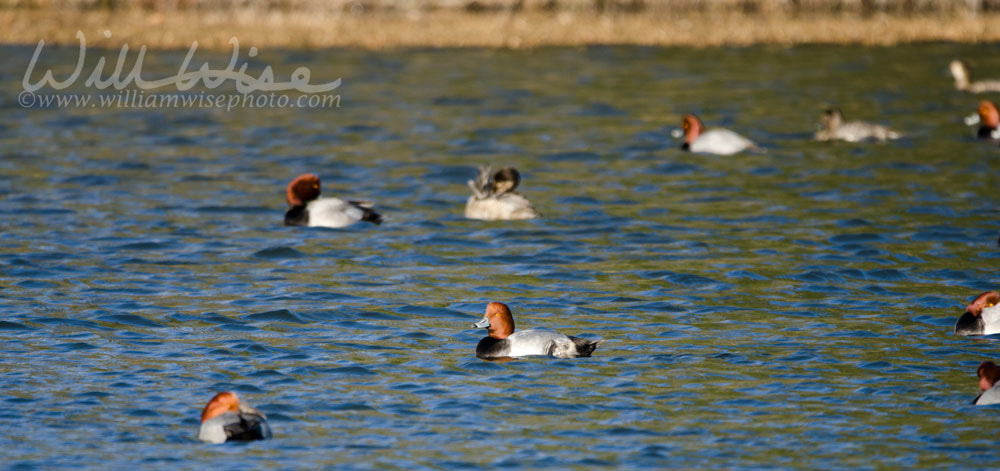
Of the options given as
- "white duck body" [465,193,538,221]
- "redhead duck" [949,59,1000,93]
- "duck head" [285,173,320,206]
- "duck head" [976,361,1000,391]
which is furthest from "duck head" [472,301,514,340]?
"redhead duck" [949,59,1000,93]

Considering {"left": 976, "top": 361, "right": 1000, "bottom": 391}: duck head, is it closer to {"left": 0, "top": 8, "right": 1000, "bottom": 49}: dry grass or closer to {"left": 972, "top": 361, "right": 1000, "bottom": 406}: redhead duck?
{"left": 972, "top": 361, "right": 1000, "bottom": 406}: redhead duck

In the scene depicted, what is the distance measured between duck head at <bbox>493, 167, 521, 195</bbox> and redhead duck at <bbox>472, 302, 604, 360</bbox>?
25.6 feet

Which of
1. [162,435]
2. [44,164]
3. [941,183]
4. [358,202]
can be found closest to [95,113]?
[44,164]

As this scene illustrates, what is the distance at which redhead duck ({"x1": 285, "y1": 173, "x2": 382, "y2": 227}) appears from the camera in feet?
72.2

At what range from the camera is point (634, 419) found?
41.3 ft

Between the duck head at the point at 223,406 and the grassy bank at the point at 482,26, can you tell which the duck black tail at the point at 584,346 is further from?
the grassy bank at the point at 482,26

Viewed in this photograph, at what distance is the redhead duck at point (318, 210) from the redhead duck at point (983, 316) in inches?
389

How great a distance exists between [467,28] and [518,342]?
28576 millimetres

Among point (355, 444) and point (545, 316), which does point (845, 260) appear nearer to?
point (545, 316)

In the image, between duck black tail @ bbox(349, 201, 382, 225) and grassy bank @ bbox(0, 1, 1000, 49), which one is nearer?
duck black tail @ bbox(349, 201, 382, 225)

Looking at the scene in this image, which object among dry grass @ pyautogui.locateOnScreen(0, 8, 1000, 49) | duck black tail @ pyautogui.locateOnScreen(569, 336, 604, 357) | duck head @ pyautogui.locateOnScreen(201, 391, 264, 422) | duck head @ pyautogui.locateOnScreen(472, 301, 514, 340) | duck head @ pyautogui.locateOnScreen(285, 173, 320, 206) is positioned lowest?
duck head @ pyautogui.locateOnScreen(201, 391, 264, 422)

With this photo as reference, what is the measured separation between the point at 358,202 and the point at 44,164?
354 inches

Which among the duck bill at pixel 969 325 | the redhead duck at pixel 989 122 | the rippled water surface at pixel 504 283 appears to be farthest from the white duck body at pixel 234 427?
the redhead duck at pixel 989 122

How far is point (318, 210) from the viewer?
2198 cm
